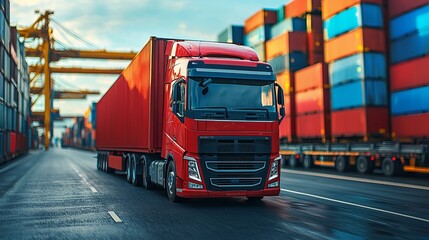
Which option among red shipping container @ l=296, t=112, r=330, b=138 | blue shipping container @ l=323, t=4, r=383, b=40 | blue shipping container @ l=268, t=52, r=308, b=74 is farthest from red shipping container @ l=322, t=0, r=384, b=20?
red shipping container @ l=296, t=112, r=330, b=138

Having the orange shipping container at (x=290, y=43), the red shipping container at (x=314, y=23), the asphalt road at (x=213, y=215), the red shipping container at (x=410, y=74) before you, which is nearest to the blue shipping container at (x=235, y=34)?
the orange shipping container at (x=290, y=43)

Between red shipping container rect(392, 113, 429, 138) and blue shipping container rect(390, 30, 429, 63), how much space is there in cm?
286

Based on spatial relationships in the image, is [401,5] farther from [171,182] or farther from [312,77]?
[171,182]

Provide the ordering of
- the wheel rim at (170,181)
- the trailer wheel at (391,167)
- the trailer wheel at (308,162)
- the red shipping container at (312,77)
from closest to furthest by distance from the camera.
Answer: the wheel rim at (170,181)
the trailer wheel at (391,167)
the trailer wheel at (308,162)
the red shipping container at (312,77)

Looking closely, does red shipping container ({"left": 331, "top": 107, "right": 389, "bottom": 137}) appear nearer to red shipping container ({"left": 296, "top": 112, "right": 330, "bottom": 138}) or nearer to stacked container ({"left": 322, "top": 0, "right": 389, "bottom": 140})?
stacked container ({"left": 322, "top": 0, "right": 389, "bottom": 140})

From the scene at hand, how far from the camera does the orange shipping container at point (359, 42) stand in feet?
73.9

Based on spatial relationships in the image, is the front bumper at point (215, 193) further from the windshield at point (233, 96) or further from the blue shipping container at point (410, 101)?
the blue shipping container at point (410, 101)

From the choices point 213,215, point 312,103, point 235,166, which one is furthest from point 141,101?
point 312,103

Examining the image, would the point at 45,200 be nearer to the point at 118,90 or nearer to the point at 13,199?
the point at 13,199

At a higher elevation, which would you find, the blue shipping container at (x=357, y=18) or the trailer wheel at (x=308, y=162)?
the blue shipping container at (x=357, y=18)

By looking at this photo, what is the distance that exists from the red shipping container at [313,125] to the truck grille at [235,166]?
54.7 ft

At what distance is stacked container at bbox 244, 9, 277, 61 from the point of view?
111 feet

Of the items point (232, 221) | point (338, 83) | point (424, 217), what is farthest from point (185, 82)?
point (338, 83)

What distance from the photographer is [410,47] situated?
20.8 m
